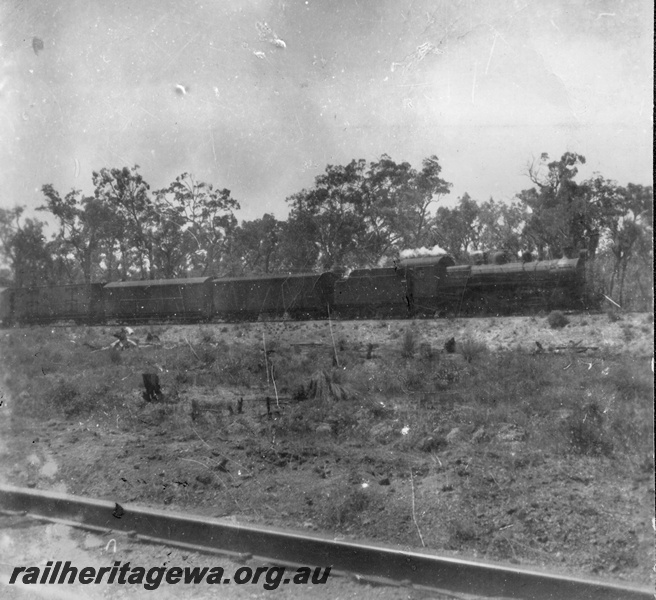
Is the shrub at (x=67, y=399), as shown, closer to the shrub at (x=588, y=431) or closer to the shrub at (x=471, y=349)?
the shrub at (x=471, y=349)

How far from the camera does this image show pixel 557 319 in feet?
18.3

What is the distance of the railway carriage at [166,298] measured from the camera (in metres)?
7.03

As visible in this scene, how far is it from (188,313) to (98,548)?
144 inches

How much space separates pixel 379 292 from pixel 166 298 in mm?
3232

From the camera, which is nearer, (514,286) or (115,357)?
(514,286)

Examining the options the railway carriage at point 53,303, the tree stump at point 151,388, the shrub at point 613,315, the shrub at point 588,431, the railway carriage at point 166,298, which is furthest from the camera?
the railway carriage at point 53,303

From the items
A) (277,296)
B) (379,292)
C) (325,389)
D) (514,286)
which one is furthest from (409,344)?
(277,296)

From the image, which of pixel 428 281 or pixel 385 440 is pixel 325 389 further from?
pixel 428 281

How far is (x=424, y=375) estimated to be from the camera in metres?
5.29

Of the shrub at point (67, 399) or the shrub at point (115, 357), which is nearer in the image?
the shrub at point (67, 399)

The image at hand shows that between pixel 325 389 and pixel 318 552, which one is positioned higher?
pixel 325 389

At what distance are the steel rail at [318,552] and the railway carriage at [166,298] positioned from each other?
278cm

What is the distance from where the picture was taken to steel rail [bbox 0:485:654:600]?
10.2ft

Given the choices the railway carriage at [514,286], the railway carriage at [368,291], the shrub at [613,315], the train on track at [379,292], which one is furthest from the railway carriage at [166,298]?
the shrub at [613,315]
